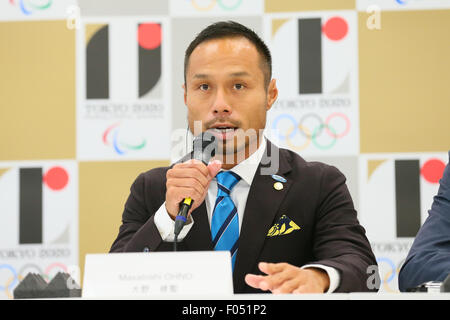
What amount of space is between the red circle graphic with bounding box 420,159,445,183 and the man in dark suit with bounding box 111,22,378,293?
998 millimetres

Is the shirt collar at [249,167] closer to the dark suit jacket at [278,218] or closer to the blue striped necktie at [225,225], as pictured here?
the dark suit jacket at [278,218]

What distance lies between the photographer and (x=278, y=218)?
6.56ft

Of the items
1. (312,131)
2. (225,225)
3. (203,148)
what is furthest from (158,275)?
(312,131)

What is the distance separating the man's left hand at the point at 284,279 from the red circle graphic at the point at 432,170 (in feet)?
5.39

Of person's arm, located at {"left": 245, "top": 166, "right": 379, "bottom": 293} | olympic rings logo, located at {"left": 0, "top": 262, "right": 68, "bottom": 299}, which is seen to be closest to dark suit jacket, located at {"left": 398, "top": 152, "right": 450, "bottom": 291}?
person's arm, located at {"left": 245, "top": 166, "right": 379, "bottom": 293}

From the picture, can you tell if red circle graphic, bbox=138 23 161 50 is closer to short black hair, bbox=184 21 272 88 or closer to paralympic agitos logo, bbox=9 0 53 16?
paralympic agitos logo, bbox=9 0 53 16

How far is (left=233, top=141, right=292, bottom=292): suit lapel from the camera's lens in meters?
1.90

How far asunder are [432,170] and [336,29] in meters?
0.82

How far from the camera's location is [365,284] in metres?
1.67

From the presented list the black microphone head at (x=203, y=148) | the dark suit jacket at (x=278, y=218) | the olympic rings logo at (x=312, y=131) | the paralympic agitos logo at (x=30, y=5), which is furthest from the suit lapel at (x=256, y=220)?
the paralympic agitos logo at (x=30, y=5)

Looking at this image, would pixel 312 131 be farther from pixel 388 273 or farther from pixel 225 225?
pixel 225 225

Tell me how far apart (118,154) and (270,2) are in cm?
106
